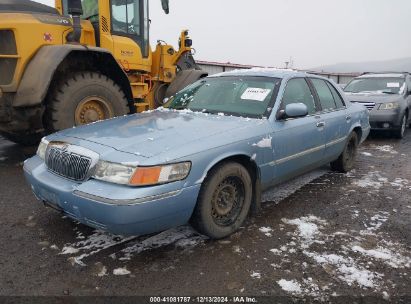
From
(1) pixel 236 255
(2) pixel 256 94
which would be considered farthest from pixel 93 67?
(1) pixel 236 255

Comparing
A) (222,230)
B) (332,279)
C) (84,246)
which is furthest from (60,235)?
(332,279)

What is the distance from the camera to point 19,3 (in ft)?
17.5

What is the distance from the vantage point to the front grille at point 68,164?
2.83 meters

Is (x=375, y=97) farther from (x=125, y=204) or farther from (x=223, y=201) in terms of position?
(x=125, y=204)

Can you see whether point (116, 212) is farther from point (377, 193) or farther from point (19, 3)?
point (19, 3)

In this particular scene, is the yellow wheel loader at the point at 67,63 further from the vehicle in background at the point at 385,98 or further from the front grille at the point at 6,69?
the vehicle in background at the point at 385,98

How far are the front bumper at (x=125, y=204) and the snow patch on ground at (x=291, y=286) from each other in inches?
34.4

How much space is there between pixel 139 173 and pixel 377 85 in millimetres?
8228

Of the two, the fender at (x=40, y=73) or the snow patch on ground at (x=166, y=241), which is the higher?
the fender at (x=40, y=73)

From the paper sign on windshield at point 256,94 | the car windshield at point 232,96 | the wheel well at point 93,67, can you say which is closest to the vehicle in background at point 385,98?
the car windshield at point 232,96

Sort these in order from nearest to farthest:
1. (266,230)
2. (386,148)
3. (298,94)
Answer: (266,230) < (298,94) < (386,148)

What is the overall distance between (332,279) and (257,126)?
152 cm

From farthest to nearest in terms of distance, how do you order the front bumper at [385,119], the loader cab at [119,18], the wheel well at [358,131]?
1. the front bumper at [385,119]
2. the loader cab at [119,18]
3. the wheel well at [358,131]

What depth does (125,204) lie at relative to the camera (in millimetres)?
2533
